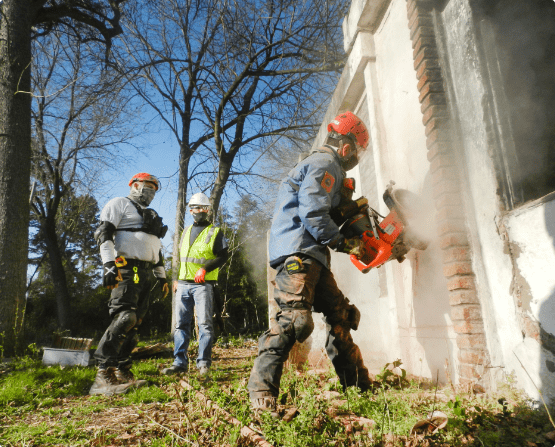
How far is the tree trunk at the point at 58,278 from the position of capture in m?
11.7

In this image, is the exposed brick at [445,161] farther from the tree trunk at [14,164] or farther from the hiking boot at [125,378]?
the tree trunk at [14,164]

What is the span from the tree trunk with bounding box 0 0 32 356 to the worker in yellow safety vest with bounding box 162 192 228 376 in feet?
7.91

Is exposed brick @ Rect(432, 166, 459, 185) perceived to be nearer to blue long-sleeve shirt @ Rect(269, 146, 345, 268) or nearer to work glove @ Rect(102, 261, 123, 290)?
blue long-sleeve shirt @ Rect(269, 146, 345, 268)

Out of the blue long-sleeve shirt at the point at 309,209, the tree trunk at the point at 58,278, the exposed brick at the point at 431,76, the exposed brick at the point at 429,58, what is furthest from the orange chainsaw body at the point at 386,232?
the tree trunk at the point at 58,278

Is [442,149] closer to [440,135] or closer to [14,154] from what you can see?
[440,135]

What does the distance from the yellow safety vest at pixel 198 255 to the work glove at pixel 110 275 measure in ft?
3.81

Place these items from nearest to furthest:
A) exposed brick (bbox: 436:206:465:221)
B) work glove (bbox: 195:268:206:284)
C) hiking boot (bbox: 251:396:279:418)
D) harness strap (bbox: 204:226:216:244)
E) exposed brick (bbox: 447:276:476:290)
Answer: hiking boot (bbox: 251:396:279:418) < exposed brick (bbox: 447:276:476:290) < exposed brick (bbox: 436:206:465:221) < work glove (bbox: 195:268:206:284) < harness strap (bbox: 204:226:216:244)

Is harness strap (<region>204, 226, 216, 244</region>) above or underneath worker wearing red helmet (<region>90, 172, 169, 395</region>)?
above

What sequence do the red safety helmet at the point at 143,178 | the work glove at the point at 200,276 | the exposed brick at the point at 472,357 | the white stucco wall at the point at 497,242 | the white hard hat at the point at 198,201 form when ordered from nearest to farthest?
the white stucco wall at the point at 497,242 < the exposed brick at the point at 472,357 < the red safety helmet at the point at 143,178 < the work glove at the point at 200,276 < the white hard hat at the point at 198,201

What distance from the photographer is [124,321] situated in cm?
332

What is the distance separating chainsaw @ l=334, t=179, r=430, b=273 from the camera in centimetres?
282

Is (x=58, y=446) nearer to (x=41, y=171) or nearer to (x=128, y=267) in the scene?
(x=128, y=267)

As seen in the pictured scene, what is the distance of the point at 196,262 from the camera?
175 inches

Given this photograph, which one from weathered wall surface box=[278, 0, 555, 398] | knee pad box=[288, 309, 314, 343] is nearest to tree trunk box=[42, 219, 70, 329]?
weathered wall surface box=[278, 0, 555, 398]
